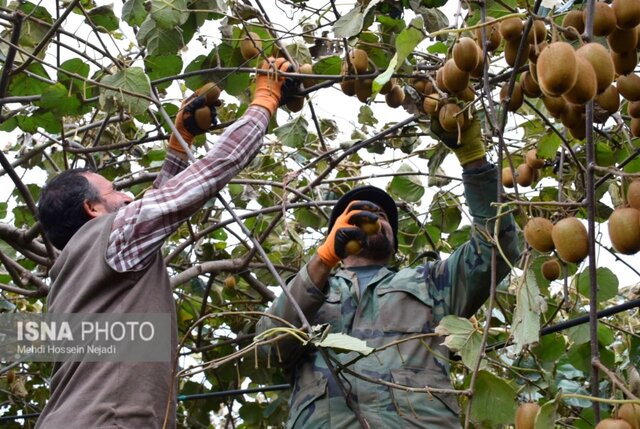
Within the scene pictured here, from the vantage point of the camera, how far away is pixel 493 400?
6.21 feet

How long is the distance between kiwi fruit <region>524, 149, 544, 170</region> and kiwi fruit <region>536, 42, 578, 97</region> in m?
1.04

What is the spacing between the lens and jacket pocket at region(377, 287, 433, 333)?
231 centimetres

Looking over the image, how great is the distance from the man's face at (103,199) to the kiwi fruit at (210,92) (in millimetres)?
316

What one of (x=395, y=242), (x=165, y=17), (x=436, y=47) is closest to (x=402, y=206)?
(x=395, y=242)

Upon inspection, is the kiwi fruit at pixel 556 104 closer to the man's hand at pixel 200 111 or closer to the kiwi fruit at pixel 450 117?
the kiwi fruit at pixel 450 117

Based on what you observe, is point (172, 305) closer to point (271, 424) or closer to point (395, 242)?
point (395, 242)

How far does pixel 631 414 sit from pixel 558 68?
49 centimetres

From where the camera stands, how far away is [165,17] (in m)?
2.33

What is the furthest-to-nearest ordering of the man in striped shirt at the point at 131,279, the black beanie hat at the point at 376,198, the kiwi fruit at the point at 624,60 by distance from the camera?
the black beanie hat at the point at 376,198, the man in striped shirt at the point at 131,279, the kiwi fruit at the point at 624,60

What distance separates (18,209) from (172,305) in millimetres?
1410

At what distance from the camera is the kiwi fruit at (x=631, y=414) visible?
136 cm

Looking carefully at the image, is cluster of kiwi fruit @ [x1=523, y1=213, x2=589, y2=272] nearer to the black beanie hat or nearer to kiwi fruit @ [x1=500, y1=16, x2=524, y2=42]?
kiwi fruit @ [x1=500, y1=16, x2=524, y2=42]

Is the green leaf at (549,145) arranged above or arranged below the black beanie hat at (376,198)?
below

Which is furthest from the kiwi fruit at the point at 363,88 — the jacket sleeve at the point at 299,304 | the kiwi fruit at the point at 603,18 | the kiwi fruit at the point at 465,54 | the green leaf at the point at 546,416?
the green leaf at the point at 546,416
